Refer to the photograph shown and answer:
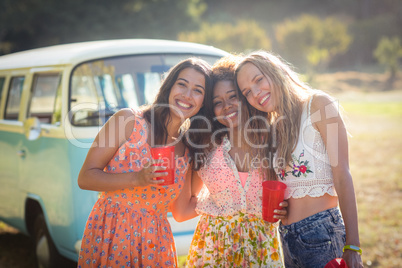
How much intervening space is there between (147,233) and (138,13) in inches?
1561

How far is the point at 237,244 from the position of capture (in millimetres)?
2633

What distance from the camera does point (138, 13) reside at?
39.9 m

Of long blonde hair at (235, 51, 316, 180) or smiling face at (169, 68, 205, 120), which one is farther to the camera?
smiling face at (169, 68, 205, 120)

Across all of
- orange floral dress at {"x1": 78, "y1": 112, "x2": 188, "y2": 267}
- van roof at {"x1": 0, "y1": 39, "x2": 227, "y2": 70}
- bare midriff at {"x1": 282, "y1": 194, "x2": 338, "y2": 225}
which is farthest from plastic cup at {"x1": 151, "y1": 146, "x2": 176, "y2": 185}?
van roof at {"x1": 0, "y1": 39, "x2": 227, "y2": 70}

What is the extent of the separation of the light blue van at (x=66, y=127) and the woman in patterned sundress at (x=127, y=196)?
41.5 inches

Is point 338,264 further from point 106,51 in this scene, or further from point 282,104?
point 106,51

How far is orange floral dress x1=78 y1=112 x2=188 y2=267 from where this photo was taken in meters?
2.57

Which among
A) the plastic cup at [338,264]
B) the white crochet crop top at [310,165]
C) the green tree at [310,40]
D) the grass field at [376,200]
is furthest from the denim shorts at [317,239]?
the green tree at [310,40]

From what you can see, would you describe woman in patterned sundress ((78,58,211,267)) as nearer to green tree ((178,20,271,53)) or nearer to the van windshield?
the van windshield

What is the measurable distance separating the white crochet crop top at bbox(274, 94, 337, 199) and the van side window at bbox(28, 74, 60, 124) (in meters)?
2.58

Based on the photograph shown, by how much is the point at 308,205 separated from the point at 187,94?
106cm

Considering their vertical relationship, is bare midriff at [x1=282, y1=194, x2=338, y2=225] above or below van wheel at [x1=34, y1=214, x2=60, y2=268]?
above

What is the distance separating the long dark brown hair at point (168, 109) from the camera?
2.74 metres

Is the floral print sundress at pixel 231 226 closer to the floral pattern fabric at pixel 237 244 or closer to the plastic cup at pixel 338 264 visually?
the floral pattern fabric at pixel 237 244
